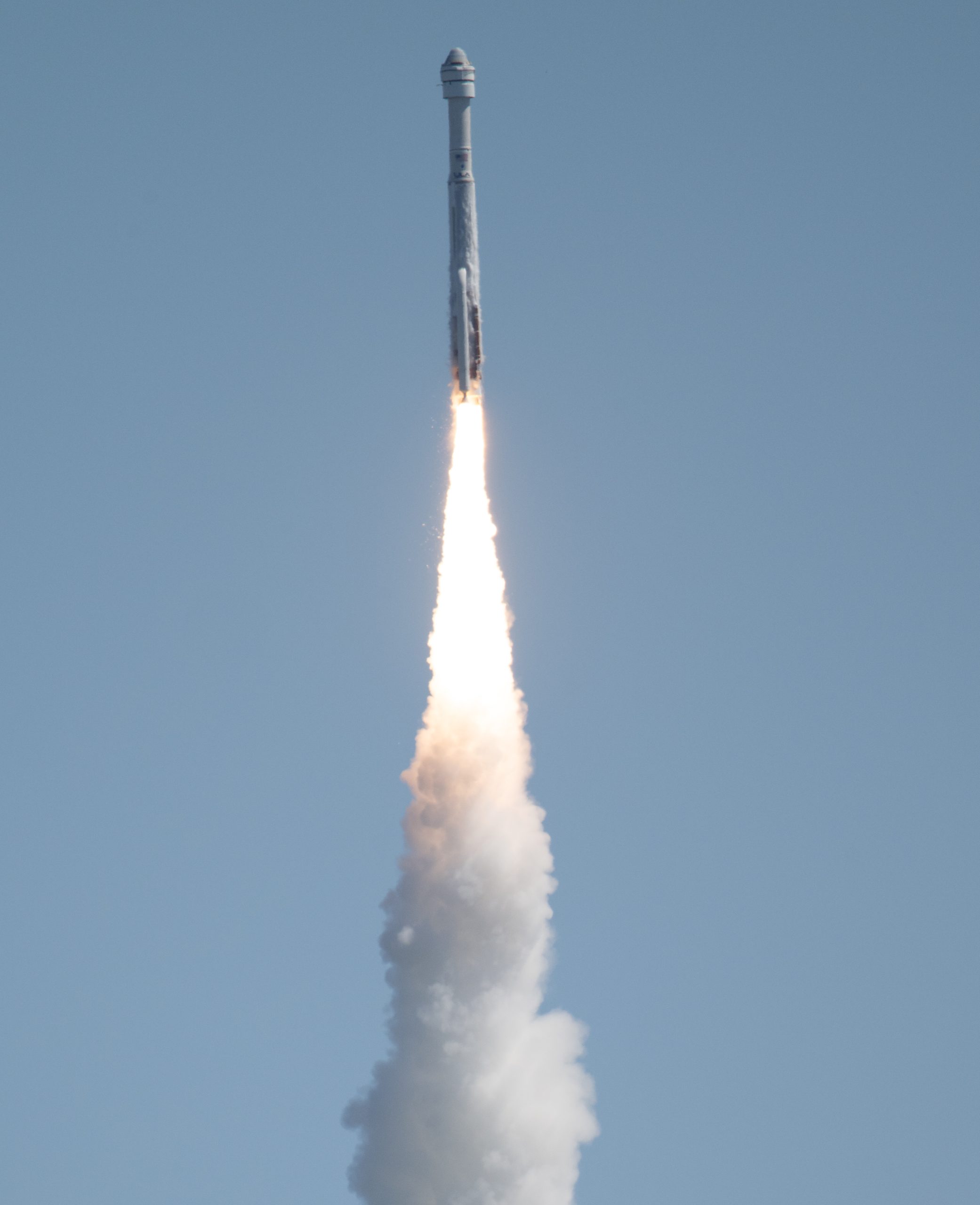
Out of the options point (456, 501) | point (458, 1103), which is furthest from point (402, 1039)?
point (456, 501)

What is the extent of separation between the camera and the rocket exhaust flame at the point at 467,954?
456 ft

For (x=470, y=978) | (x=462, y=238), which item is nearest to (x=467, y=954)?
(x=470, y=978)

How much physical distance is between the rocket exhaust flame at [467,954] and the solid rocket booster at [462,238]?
0.03m

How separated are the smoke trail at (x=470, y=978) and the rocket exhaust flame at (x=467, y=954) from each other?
3cm

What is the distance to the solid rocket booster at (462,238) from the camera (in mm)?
138000

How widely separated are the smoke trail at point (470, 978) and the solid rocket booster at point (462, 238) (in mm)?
1136

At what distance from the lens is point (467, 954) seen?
139 meters

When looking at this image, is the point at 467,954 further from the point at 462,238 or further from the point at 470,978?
the point at 462,238

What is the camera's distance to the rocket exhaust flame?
139125 mm

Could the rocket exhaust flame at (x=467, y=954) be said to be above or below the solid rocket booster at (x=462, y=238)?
below

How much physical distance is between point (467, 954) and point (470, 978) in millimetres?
518

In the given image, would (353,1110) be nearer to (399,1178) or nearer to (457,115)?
(399,1178)

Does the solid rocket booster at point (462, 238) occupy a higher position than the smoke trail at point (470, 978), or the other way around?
the solid rocket booster at point (462, 238)

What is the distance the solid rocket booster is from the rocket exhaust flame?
31 mm
